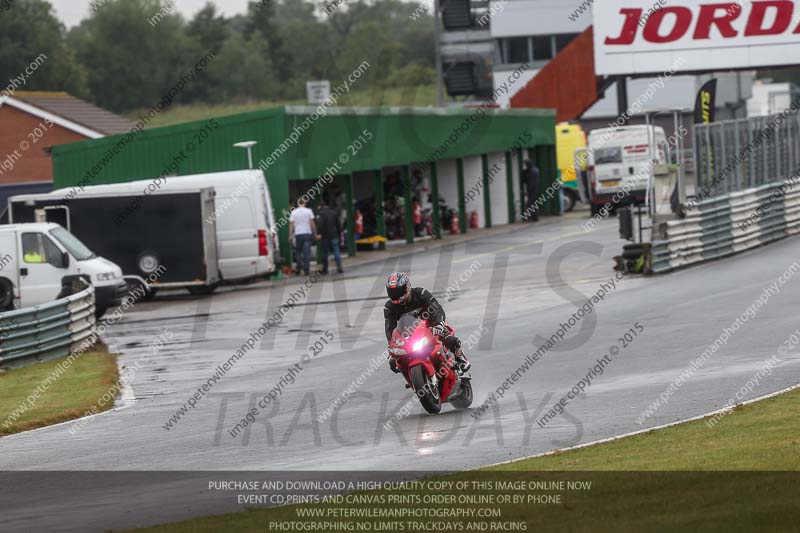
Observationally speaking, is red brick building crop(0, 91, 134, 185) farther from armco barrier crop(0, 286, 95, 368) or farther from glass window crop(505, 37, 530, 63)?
glass window crop(505, 37, 530, 63)

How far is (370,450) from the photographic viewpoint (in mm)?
11289

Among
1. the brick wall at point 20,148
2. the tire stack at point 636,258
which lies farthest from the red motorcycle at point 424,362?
the brick wall at point 20,148

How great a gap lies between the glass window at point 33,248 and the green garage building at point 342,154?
858cm

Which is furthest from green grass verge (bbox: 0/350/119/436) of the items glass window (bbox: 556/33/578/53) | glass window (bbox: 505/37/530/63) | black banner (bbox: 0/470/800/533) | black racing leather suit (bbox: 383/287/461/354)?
glass window (bbox: 505/37/530/63)

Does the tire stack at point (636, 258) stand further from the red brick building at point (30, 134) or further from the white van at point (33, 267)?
the red brick building at point (30, 134)

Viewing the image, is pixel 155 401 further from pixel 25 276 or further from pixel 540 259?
pixel 540 259

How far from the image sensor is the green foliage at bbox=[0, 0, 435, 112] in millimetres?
78812

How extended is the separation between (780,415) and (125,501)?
5.62 metres

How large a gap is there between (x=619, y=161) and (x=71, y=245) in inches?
907

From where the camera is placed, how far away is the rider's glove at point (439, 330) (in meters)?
13.0

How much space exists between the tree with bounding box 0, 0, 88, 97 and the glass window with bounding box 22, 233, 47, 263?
4997 centimetres

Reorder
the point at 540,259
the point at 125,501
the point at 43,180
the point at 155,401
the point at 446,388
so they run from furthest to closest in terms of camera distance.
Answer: the point at 43,180, the point at 540,259, the point at 155,401, the point at 446,388, the point at 125,501

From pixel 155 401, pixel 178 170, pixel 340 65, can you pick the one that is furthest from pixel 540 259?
pixel 340 65

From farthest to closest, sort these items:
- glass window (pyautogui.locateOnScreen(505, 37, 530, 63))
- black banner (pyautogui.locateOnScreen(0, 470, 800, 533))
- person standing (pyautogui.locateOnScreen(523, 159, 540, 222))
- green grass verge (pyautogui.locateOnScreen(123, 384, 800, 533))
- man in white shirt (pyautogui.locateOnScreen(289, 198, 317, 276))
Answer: glass window (pyautogui.locateOnScreen(505, 37, 530, 63)) < person standing (pyautogui.locateOnScreen(523, 159, 540, 222)) < man in white shirt (pyautogui.locateOnScreen(289, 198, 317, 276)) < black banner (pyautogui.locateOnScreen(0, 470, 800, 533)) < green grass verge (pyautogui.locateOnScreen(123, 384, 800, 533))
